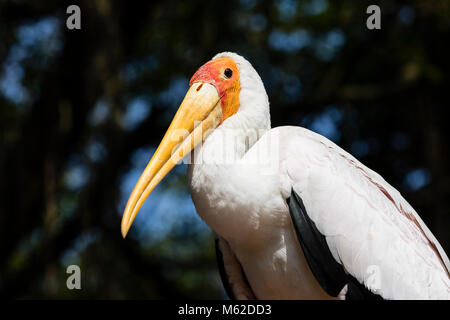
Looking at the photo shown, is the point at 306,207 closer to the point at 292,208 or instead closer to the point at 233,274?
the point at 292,208

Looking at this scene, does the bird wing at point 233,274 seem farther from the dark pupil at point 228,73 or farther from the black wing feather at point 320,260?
the dark pupil at point 228,73

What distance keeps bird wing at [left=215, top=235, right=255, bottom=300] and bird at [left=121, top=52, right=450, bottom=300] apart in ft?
0.66

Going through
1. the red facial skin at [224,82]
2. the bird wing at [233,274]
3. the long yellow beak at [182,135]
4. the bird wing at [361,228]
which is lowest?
the bird wing at [233,274]

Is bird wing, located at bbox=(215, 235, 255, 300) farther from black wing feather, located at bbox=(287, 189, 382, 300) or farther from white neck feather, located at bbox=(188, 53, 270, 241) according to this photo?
black wing feather, located at bbox=(287, 189, 382, 300)

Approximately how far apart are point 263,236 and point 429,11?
4.37 metres

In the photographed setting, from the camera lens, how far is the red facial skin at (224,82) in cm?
367

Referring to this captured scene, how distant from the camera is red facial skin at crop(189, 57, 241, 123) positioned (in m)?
3.67

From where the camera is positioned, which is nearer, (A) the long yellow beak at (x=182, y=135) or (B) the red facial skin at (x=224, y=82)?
(A) the long yellow beak at (x=182, y=135)

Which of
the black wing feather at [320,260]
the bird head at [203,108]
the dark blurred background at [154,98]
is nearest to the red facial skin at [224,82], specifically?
the bird head at [203,108]

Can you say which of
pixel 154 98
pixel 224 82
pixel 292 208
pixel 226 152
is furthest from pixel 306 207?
pixel 154 98

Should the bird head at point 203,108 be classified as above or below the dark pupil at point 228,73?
below

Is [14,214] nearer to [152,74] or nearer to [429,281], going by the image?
[152,74]

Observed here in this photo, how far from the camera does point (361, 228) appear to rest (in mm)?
3365
